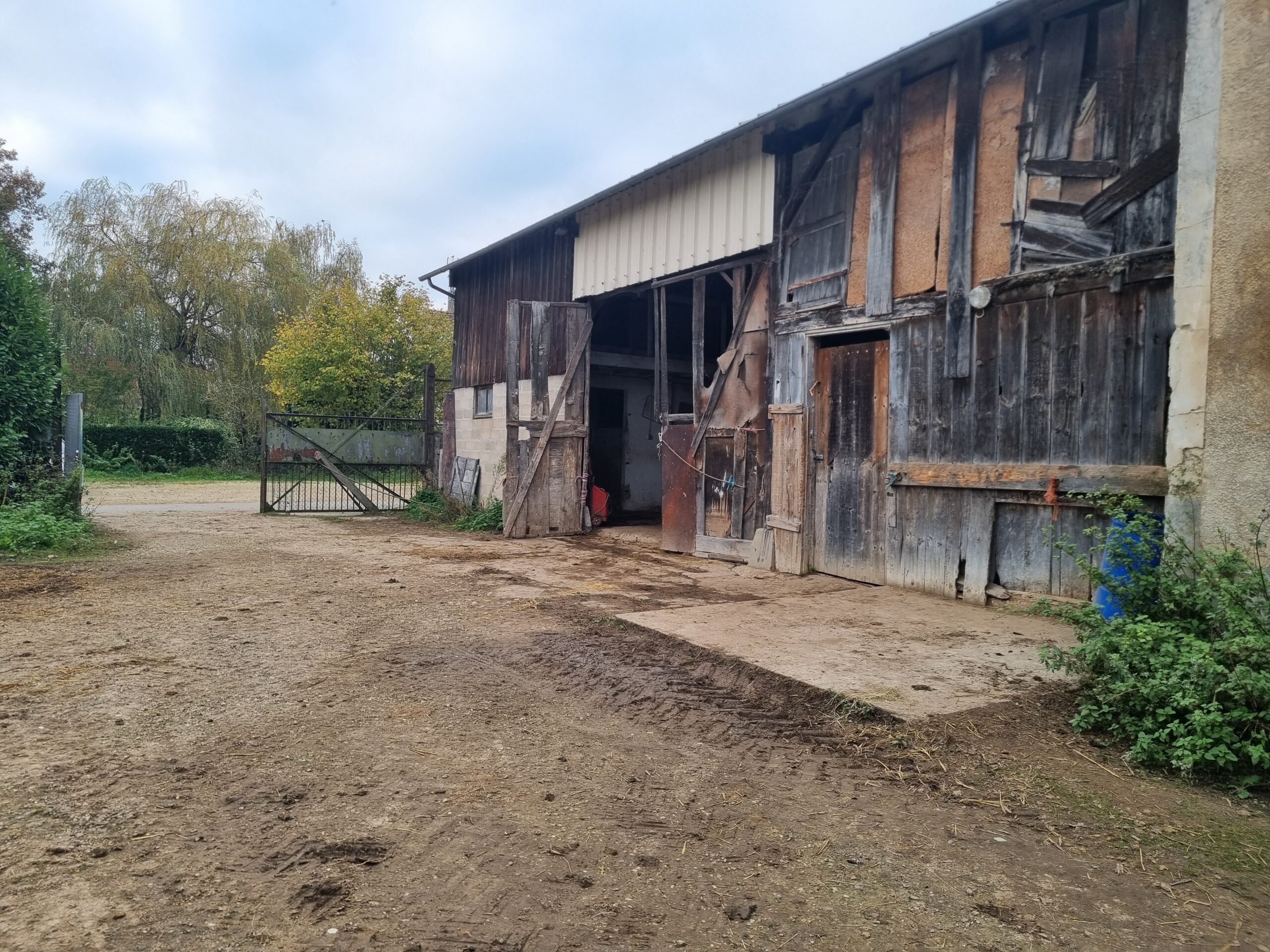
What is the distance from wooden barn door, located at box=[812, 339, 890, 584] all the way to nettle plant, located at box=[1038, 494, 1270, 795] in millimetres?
3257

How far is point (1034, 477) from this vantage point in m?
6.00

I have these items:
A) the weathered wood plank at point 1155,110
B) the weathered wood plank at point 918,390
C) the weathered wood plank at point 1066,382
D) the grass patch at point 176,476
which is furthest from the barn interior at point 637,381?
the grass patch at point 176,476

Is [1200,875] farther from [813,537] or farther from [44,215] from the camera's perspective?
[44,215]

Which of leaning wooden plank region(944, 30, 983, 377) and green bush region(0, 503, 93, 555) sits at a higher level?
leaning wooden plank region(944, 30, 983, 377)

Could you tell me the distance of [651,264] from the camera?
1052cm

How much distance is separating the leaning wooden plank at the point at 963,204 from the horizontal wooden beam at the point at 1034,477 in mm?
803

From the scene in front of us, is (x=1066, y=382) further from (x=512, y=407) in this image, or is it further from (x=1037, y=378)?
(x=512, y=407)

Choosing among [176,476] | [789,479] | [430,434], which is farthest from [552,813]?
[176,476]

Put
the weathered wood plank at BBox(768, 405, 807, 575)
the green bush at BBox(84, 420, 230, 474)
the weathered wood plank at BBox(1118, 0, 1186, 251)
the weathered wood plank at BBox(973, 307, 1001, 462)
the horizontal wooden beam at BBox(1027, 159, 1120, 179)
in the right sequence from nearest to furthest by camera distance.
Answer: the weathered wood plank at BBox(1118, 0, 1186, 251) → the horizontal wooden beam at BBox(1027, 159, 1120, 179) → the weathered wood plank at BBox(973, 307, 1001, 462) → the weathered wood plank at BBox(768, 405, 807, 575) → the green bush at BBox(84, 420, 230, 474)

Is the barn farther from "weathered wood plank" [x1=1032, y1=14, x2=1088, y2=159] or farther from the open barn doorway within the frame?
the open barn doorway

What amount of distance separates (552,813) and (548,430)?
918 cm

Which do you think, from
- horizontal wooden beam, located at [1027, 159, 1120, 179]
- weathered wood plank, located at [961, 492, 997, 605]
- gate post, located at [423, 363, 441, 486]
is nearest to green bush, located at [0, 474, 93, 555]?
gate post, located at [423, 363, 441, 486]

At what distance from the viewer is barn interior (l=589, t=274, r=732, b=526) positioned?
509 inches

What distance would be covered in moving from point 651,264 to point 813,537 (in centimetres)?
446
